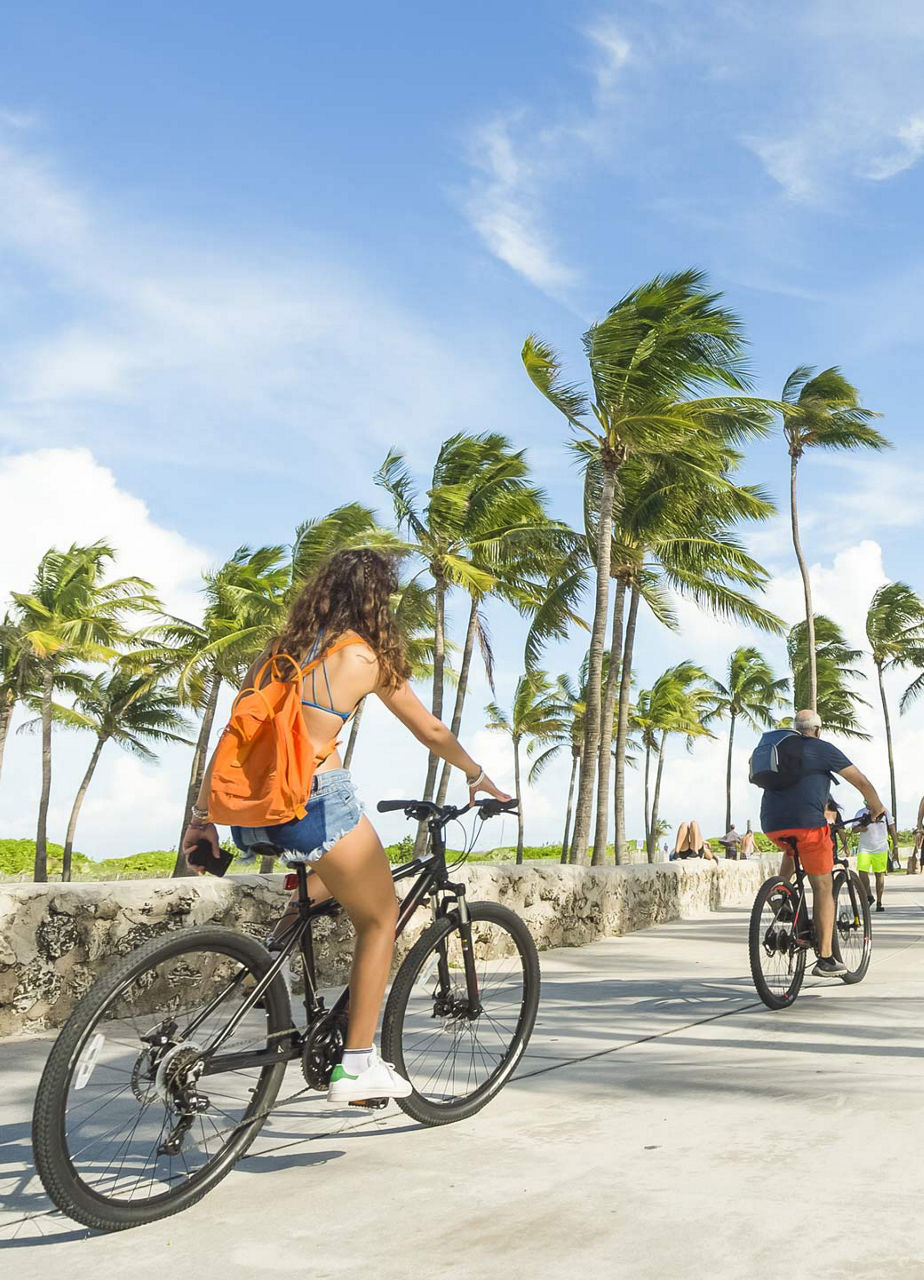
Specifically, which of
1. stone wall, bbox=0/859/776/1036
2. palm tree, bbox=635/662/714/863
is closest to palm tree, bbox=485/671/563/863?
palm tree, bbox=635/662/714/863

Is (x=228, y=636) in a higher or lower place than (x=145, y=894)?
higher

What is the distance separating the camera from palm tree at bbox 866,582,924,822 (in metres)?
49.0

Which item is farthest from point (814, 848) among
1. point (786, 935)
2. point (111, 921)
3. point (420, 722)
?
point (111, 921)

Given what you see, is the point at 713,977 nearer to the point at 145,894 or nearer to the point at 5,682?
the point at 145,894

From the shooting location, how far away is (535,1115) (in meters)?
3.84

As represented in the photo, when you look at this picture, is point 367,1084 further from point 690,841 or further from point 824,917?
point 690,841

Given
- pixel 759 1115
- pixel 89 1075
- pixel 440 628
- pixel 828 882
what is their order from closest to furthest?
pixel 89 1075 < pixel 759 1115 < pixel 828 882 < pixel 440 628

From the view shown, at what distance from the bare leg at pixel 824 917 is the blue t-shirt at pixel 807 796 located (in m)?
0.35

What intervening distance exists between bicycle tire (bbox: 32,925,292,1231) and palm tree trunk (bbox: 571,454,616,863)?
1589 centimetres

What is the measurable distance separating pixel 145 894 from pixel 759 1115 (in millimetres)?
3367

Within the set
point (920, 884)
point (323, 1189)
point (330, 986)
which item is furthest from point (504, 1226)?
point (920, 884)

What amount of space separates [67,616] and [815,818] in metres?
33.9

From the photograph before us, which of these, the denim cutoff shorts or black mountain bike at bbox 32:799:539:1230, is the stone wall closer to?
black mountain bike at bbox 32:799:539:1230

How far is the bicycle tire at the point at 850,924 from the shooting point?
6.80 metres
